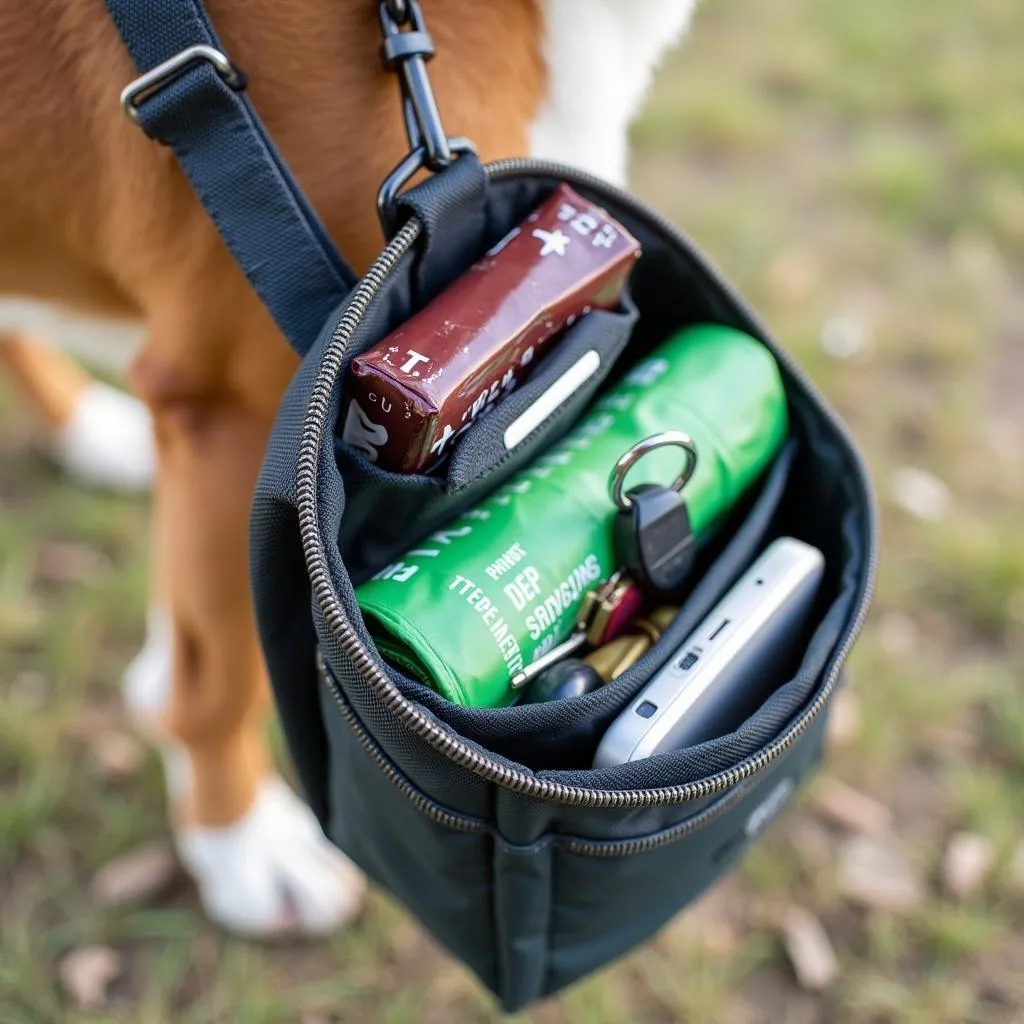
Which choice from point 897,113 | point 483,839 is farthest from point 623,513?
point 897,113

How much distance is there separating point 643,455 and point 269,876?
82cm

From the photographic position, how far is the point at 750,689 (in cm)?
92

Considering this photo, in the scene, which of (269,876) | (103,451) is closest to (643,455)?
(269,876)

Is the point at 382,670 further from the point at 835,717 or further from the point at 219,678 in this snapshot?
the point at 835,717

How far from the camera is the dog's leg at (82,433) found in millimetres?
1906

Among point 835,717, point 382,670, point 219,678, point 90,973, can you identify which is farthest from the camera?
point 835,717

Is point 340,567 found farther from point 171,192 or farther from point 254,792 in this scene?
point 254,792

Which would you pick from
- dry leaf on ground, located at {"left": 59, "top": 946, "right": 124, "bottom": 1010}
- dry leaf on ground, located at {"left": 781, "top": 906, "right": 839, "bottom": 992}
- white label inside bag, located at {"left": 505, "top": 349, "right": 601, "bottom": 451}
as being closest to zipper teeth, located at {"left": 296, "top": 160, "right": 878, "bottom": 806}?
white label inside bag, located at {"left": 505, "top": 349, "right": 601, "bottom": 451}

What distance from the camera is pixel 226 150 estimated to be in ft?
2.64

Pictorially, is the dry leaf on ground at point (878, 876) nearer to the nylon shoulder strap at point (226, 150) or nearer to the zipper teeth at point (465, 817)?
the zipper teeth at point (465, 817)

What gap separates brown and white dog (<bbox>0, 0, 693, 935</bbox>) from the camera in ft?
2.76

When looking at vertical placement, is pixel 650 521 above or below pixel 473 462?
below

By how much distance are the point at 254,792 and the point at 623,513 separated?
0.73 m

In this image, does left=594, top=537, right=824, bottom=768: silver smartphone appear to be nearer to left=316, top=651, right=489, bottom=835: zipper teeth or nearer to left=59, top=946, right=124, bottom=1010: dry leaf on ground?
left=316, top=651, right=489, bottom=835: zipper teeth
